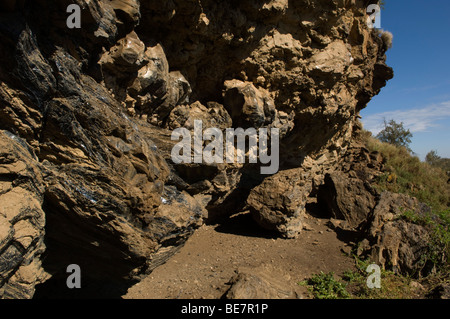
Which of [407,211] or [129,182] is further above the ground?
[129,182]

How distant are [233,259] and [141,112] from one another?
310 cm

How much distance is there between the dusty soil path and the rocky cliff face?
0.44 meters

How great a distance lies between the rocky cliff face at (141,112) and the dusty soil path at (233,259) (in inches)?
17.2

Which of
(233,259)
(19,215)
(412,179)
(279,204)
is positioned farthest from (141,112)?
(412,179)

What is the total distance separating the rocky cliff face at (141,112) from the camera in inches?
95.0

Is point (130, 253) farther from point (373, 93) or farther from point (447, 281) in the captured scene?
point (373, 93)

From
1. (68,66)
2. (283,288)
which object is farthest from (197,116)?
(283,288)

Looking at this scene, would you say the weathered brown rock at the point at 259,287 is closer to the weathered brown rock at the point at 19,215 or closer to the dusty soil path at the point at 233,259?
the dusty soil path at the point at 233,259

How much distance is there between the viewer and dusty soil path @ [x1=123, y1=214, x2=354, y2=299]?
4.27 m

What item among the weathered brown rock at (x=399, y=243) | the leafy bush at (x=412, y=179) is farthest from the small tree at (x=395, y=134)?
the weathered brown rock at (x=399, y=243)
